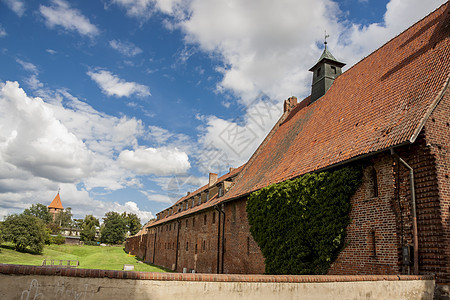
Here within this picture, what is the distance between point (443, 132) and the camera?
29.7 ft

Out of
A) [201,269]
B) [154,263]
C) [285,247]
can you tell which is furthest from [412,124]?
[154,263]

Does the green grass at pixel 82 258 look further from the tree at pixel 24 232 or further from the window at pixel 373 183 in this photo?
the window at pixel 373 183

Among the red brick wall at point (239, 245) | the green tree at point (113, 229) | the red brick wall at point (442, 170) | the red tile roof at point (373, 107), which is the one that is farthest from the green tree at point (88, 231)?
the red brick wall at point (442, 170)

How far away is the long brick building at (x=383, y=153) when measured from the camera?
8383 mm

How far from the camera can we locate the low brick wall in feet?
15.1

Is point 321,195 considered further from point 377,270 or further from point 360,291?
point 360,291

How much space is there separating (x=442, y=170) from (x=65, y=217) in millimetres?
144012

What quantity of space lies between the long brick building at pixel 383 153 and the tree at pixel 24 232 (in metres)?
41.2

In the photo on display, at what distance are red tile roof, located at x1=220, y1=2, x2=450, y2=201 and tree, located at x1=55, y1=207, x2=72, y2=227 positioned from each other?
431ft

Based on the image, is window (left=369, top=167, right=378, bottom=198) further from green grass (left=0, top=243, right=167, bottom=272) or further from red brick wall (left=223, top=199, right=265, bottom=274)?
green grass (left=0, top=243, right=167, bottom=272)

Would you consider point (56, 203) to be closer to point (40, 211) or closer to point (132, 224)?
point (40, 211)

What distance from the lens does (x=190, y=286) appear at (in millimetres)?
5531

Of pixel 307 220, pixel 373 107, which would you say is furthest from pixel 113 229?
pixel 373 107

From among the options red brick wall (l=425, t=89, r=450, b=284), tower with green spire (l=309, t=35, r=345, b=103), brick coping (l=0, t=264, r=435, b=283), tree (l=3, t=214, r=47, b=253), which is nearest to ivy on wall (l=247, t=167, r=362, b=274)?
red brick wall (l=425, t=89, r=450, b=284)
